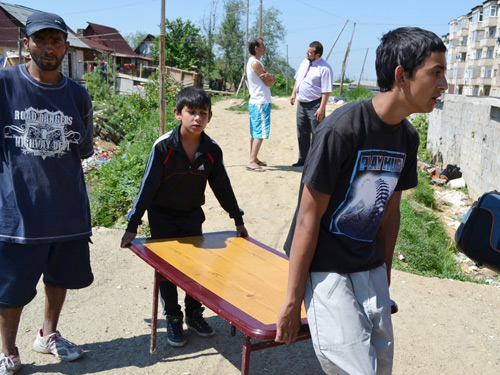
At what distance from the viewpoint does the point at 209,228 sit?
5875mm

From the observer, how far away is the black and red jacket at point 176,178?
3.27m

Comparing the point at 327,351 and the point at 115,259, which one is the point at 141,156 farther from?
the point at 327,351

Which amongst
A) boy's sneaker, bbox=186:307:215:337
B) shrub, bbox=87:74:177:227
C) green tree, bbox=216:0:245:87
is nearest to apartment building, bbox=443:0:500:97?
green tree, bbox=216:0:245:87

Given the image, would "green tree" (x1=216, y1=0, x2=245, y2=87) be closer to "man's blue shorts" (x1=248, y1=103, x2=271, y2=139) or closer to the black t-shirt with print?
"man's blue shorts" (x1=248, y1=103, x2=271, y2=139)

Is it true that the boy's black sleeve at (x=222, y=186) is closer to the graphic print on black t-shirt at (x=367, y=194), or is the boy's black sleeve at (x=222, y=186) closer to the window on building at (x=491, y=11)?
the graphic print on black t-shirt at (x=367, y=194)

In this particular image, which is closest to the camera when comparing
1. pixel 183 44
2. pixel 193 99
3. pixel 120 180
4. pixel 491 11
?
pixel 193 99

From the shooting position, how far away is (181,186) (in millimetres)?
3391

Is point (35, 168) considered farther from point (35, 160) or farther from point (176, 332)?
point (176, 332)

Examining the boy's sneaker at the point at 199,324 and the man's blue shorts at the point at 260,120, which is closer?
the boy's sneaker at the point at 199,324

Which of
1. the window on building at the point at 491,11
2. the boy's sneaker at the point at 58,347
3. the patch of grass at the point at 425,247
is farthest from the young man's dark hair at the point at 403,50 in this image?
the window on building at the point at 491,11

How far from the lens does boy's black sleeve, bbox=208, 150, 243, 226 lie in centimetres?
348

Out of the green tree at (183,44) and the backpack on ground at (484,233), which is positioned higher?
the green tree at (183,44)

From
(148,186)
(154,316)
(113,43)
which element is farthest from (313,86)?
(113,43)

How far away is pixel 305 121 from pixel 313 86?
0.56 meters
